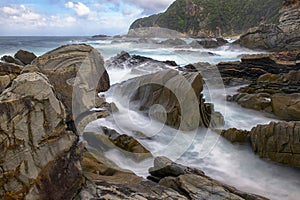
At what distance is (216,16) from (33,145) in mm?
78020

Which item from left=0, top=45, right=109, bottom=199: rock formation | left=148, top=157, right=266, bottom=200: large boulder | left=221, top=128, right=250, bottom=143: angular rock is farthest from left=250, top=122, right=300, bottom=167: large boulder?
left=0, top=45, right=109, bottom=199: rock formation

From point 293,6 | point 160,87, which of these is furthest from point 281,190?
point 293,6

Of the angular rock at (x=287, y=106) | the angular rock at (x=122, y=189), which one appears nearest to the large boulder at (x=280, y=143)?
the angular rock at (x=287, y=106)

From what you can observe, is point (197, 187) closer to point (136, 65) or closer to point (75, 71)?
point (75, 71)

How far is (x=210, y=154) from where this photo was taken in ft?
15.6

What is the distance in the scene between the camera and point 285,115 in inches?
241

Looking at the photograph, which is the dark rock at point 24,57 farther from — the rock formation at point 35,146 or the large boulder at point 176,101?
the rock formation at point 35,146

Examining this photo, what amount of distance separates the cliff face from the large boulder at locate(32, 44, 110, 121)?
66.4 meters

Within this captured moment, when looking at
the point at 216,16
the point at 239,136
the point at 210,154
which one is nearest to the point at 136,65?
the point at 239,136

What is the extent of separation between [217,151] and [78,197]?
125 inches

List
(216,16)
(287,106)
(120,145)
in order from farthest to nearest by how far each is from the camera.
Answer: (216,16), (287,106), (120,145)

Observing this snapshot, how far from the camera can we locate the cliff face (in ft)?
219

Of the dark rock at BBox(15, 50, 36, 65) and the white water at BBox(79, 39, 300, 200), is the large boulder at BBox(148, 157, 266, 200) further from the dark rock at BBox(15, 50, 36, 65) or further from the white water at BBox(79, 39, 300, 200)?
the dark rock at BBox(15, 50, 36, 65)

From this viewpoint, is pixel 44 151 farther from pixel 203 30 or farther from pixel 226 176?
pixel 203 30
